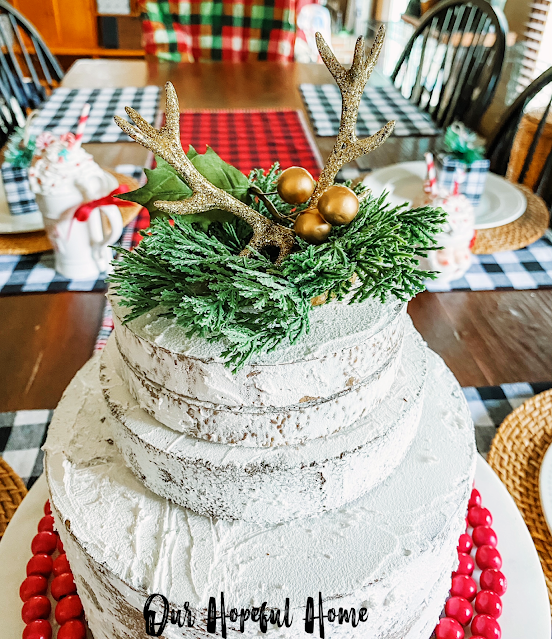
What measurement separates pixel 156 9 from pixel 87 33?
2.12 metres

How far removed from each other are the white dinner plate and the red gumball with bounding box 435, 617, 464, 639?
80 centimetres

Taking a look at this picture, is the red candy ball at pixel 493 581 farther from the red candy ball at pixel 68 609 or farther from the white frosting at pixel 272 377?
the red candy ball at pixel 68 609

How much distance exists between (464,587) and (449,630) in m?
0.06

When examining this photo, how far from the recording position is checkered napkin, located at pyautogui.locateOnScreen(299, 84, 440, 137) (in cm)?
168

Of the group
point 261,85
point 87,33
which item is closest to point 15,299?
point 261,85

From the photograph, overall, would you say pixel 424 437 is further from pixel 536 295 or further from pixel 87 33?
pixel 87 33

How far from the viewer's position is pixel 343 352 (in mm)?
469

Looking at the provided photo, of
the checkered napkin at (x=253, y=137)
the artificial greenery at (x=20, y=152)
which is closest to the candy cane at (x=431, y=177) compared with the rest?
the checkered napkin at (x=253, y=137)

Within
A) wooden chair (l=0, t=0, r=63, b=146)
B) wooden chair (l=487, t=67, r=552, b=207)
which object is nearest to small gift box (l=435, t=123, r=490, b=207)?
wooden chair (l=487, t=67, r=552, b=207)

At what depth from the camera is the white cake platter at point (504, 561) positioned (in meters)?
0.65

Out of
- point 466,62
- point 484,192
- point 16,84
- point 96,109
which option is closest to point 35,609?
point 484,192

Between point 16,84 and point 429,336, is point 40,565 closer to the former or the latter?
point 429,336

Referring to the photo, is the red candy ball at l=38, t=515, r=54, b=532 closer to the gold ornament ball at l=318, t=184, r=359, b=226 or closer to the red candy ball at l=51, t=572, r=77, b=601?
the red candy ball at l=51, t=572, r=77, b=601

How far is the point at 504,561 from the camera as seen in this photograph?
0.71m
